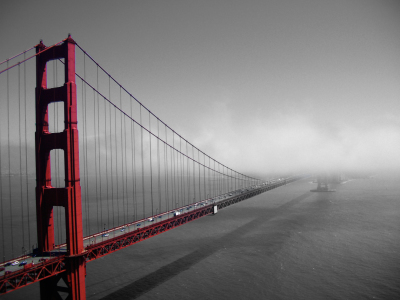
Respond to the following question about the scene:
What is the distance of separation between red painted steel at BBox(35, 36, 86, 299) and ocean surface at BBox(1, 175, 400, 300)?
9495 mm

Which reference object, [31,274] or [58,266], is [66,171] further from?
[31,274]

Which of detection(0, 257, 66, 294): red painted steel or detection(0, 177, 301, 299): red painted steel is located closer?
detection(0, 257, 66, 294): red painted steel

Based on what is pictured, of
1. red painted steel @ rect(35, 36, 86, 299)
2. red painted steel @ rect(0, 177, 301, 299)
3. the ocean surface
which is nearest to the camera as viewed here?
red painted steel @ rect(0, 177, 301, 299)

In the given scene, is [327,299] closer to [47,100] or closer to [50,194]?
[50,194]

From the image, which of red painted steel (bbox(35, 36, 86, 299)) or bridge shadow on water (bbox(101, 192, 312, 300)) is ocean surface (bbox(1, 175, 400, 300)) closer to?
bridge shadow on water (bbox(101, 192, 312, 300))

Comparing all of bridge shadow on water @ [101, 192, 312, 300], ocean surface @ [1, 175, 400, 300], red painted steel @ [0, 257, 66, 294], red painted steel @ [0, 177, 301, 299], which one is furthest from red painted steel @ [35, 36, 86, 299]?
ocean surface @ [1, 175, 400, 300]

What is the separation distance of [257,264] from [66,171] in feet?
82.1

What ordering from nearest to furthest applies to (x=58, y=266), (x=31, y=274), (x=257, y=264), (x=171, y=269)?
1. (x=31, y=274)
2. (x=58, y=266)
3. (x=171, y=269)
4. (x=257, y=264)

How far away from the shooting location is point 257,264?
104ft

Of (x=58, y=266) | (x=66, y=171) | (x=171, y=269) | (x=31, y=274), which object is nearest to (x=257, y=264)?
(x=171, y=269)

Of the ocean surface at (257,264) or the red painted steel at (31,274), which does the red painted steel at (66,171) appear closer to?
the red painted steel at (31,274)

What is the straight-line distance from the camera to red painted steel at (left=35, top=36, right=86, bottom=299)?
16734 millimetres

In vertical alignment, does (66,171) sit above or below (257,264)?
above

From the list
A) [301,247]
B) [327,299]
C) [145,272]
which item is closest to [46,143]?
[145,272]
